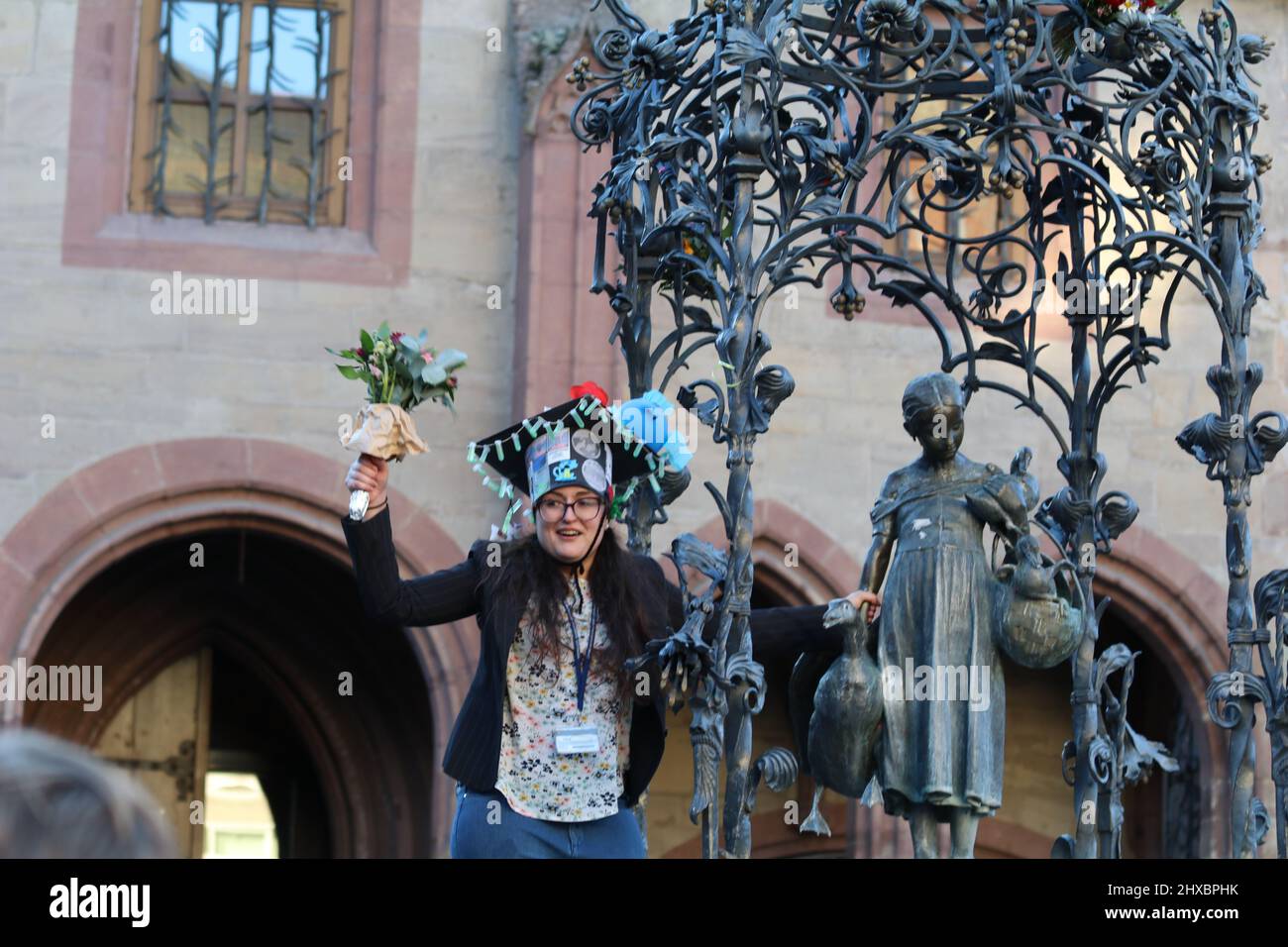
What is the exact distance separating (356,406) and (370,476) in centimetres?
772

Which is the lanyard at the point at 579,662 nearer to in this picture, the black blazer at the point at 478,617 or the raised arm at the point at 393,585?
the black blazer at the point at 478,617

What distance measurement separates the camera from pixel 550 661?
20.2ft

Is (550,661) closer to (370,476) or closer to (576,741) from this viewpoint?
(576,741)

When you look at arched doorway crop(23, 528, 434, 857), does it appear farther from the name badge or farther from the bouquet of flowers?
the name badge

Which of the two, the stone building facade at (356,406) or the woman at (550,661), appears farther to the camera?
the stone building facade at (356,406)

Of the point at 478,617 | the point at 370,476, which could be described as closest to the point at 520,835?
the point at 478,617

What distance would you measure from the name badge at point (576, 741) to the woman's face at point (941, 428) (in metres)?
1.81

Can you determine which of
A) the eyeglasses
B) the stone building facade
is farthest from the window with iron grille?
the eyeglasses

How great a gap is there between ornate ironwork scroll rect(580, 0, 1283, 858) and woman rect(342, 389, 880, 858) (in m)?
0.62

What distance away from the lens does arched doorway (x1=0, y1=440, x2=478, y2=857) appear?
13711 mm

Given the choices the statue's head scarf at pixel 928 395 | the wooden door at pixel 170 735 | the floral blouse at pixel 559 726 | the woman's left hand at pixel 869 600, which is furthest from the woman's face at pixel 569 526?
the wooden door at pixel 170 735

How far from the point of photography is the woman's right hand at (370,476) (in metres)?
6.11
